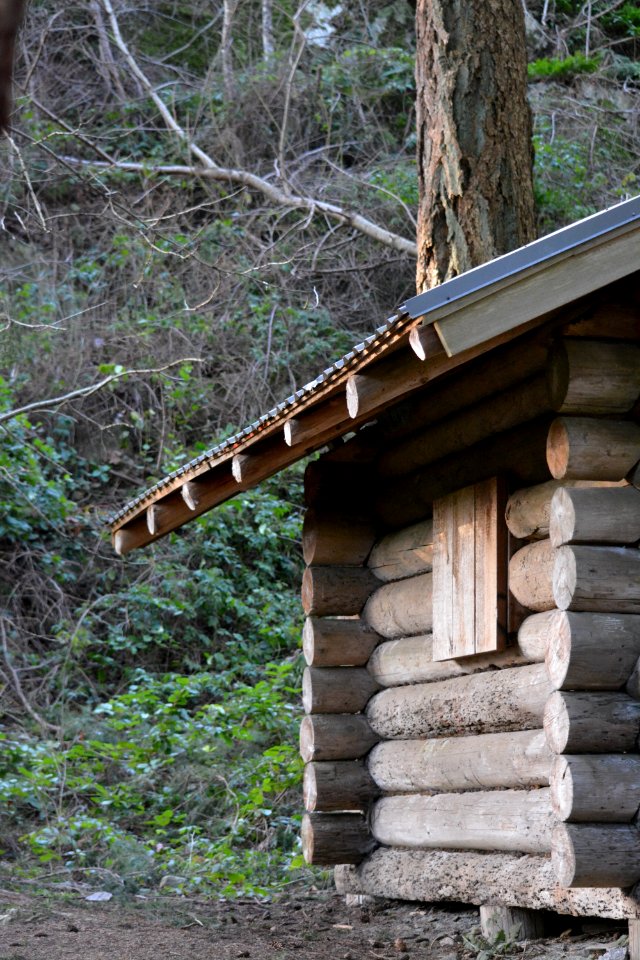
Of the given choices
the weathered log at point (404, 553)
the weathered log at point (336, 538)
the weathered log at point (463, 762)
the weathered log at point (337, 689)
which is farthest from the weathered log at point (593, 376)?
the weathered log at point (337, 689)

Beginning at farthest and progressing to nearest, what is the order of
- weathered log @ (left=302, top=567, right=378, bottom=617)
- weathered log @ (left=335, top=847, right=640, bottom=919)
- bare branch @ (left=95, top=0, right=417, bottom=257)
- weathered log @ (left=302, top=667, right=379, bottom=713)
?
bare branch @ (left=95, top=0, right=417, bottom=257) < weathered log @ (left=302, top=567, right=378, bottom=617) < weathered log @ (left=302, top=667, right=379, bottom=713) < weathered log @ (left=335, top=847, right=640, bottom=919)

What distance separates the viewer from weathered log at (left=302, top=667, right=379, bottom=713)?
7.74 m

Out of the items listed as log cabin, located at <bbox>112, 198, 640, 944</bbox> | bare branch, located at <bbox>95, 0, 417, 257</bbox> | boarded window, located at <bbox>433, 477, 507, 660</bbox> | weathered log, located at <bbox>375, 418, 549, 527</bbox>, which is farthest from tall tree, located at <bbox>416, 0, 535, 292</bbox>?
bare branch, located at <bbox>95, 0, 417, 257</bbox>

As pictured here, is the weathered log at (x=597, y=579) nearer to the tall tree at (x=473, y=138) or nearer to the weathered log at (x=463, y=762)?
the weathered log at (x=463, y=762)

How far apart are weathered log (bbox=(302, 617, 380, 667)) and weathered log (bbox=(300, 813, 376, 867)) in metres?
0.97

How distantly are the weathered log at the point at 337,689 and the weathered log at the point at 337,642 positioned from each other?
0.06 meters

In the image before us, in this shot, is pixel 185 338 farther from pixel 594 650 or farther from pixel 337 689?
pixel 594 650

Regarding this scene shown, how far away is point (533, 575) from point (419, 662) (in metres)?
1.56

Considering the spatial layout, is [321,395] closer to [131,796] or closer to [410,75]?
[131,796]

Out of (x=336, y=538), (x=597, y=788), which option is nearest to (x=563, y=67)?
(x=336, y=538)

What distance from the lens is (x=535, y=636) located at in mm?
5859

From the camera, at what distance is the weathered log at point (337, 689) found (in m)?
7.74

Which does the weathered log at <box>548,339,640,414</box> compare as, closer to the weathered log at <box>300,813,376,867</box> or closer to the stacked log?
the stacked log

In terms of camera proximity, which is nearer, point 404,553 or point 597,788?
point 597,788
